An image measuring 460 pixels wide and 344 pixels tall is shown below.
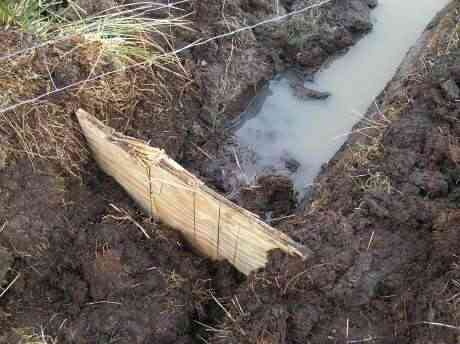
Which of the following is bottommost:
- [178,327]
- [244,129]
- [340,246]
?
[178,327]

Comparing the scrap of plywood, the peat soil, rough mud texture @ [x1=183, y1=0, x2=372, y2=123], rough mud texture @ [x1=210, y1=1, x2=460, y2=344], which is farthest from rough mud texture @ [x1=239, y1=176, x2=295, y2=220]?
rough mud texture @ [x1=183, y1=0, x2=372, y2=123]

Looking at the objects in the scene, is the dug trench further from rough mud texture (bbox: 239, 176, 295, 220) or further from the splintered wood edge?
rough mud texture (bbox: 239, 176, 295, 220)

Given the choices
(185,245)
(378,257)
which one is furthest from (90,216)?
(378,257)

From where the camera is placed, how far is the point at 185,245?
262 centimetres

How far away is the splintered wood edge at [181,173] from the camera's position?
2092 millimetres

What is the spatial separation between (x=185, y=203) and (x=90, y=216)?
547 mm

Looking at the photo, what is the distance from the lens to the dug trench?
6.67 feet

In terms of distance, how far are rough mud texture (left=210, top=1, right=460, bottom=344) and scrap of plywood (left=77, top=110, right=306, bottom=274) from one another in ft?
0.41

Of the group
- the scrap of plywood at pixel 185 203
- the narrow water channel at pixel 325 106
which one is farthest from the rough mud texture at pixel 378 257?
the narrow water channel at pixel 325 106

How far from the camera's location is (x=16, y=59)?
251 cm

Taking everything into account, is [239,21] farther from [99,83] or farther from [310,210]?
[310,210]

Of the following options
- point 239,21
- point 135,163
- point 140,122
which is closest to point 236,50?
point 239,21

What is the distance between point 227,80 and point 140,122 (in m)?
0.69

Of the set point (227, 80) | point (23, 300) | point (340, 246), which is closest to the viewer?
point (340, 246)
